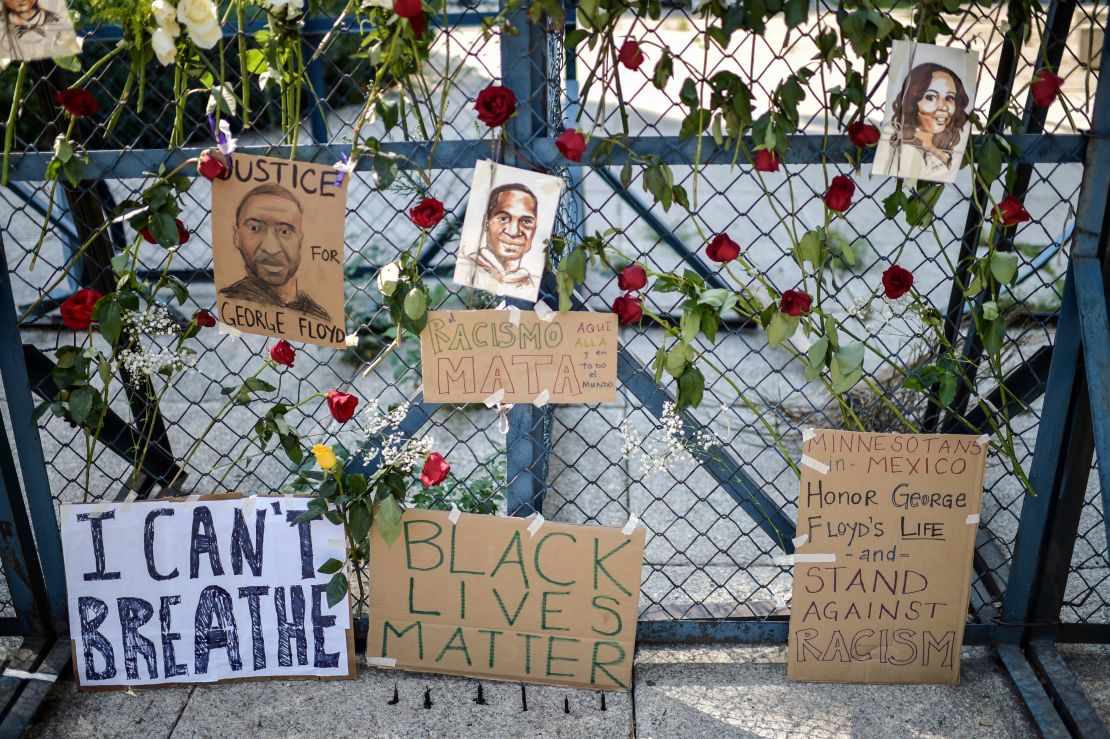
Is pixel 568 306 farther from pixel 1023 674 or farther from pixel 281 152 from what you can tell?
pixel 1023 674

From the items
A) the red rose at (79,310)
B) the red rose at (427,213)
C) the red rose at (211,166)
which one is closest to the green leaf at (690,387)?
the red rose at (427,213)

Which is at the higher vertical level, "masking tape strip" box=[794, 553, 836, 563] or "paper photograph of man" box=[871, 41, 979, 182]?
"paper photograph of man" box=[871, 41, 979, 182]

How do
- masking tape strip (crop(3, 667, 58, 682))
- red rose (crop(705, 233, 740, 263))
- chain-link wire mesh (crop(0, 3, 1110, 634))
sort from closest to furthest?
red rose (crop(705, 233, 740, 263))
chain-link wire mesh (crop(0, 3, 1110, 634))
masking tape strip (crop(3, 667, 58, 682))

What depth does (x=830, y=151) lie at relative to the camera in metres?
1.95

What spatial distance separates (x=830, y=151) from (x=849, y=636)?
111 cm

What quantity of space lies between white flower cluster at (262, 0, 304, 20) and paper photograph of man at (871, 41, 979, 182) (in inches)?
43.1

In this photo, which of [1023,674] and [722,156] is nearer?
[722,156]

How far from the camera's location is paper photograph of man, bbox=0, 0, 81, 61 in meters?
1.83

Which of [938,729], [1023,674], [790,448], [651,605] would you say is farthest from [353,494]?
[790,448]

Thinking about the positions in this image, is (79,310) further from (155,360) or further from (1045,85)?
(1045,85)

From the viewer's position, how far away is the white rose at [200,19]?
5.82ft

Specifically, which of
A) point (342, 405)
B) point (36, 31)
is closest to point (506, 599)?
point (342, 405)

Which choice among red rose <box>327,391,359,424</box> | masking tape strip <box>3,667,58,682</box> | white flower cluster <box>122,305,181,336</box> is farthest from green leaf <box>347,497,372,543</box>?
masking tape strip <box>3,667,58,682</box>

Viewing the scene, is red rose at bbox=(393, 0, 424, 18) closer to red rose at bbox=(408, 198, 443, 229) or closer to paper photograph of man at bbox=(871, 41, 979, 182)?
red rose at bbox=(408, 198, 443, 229)
